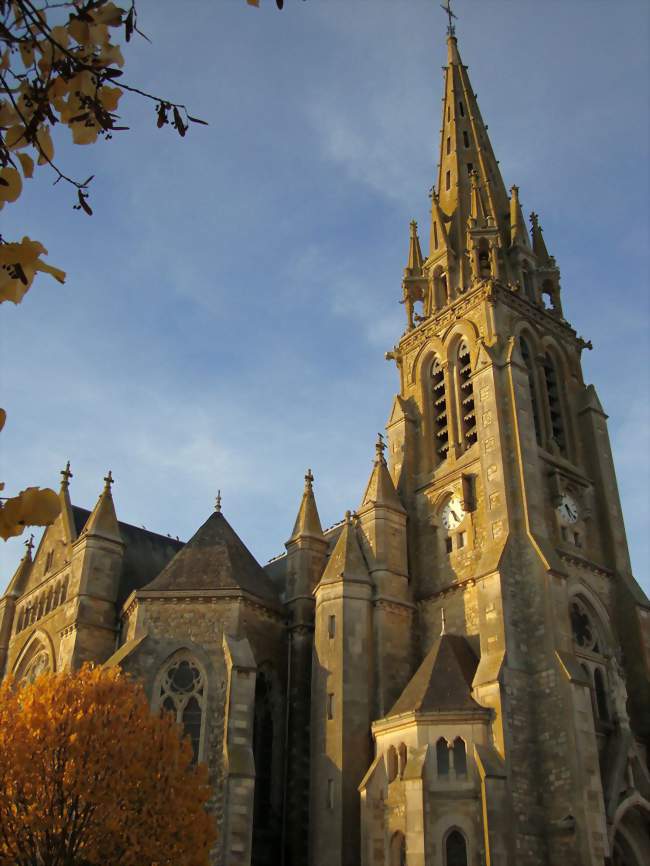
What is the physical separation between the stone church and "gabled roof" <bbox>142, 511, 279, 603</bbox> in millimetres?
96

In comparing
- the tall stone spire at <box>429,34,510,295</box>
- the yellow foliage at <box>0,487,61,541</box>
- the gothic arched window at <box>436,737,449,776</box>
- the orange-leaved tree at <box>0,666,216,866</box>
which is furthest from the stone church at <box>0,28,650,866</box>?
the yellow foliage at <box>0,487,61,541</box>

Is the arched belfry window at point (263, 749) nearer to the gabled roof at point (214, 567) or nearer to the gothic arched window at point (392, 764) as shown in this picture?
the gabled roof at point (214, 567)

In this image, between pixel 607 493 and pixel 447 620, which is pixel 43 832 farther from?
pixel 607 493

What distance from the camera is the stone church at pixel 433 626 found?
79.8 feet

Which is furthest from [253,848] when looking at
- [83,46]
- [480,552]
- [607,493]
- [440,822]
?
[83,46]

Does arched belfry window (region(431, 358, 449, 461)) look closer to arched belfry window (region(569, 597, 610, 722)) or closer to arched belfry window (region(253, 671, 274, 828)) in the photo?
arched belfry window (region(569, 597, 610, 722))

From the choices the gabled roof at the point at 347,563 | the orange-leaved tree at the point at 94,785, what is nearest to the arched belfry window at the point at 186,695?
the gabled roof at the point at 347,563

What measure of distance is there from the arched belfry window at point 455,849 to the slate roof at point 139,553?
15159 mm

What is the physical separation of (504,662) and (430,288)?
762 inches

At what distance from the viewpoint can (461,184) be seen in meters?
42.3

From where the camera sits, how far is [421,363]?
37875mm

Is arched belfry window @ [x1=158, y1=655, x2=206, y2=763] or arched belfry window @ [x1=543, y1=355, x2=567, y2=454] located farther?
arched belfry window @ [x1=543, y1=355, x2=567, y2=454]

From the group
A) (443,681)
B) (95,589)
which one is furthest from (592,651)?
(95,589)

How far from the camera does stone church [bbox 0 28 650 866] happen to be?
79.8 ft
